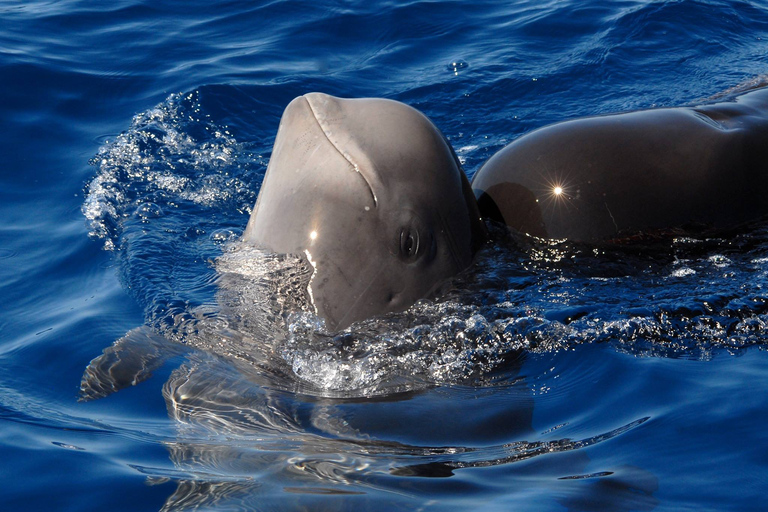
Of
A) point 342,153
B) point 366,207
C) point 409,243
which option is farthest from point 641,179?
point 342,153

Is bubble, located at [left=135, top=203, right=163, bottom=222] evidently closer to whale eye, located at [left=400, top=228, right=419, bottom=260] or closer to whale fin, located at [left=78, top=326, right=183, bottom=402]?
whale fin, located at [left=78, top=326, right=183, bottom=402]

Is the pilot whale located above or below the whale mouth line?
below

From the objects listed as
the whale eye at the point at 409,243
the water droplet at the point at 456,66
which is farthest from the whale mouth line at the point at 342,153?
the water droplet at the point at 456,66

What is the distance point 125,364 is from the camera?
5539 mm

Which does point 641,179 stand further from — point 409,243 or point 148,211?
point 148,211

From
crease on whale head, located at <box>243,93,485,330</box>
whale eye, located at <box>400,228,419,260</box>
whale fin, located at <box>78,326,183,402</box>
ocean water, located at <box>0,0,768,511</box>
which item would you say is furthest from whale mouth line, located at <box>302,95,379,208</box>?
whale fin, located at <box>78,326,183,402</box>

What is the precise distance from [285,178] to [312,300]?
822 millimetres

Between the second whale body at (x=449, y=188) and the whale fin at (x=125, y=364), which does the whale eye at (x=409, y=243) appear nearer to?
the second whale body at (x=449, y=188)

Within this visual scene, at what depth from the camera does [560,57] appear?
12109 mm

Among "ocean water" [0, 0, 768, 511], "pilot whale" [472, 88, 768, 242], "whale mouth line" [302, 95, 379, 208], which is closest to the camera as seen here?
"ocean water" [0, 0, 768, 511]

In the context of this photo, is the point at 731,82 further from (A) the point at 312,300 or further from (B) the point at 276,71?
(A) the point at 312,300

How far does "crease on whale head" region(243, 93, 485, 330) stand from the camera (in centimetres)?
532

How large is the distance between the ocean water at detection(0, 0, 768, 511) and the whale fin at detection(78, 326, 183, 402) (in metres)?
0.03

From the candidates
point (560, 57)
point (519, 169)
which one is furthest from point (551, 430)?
point (560, 57)
